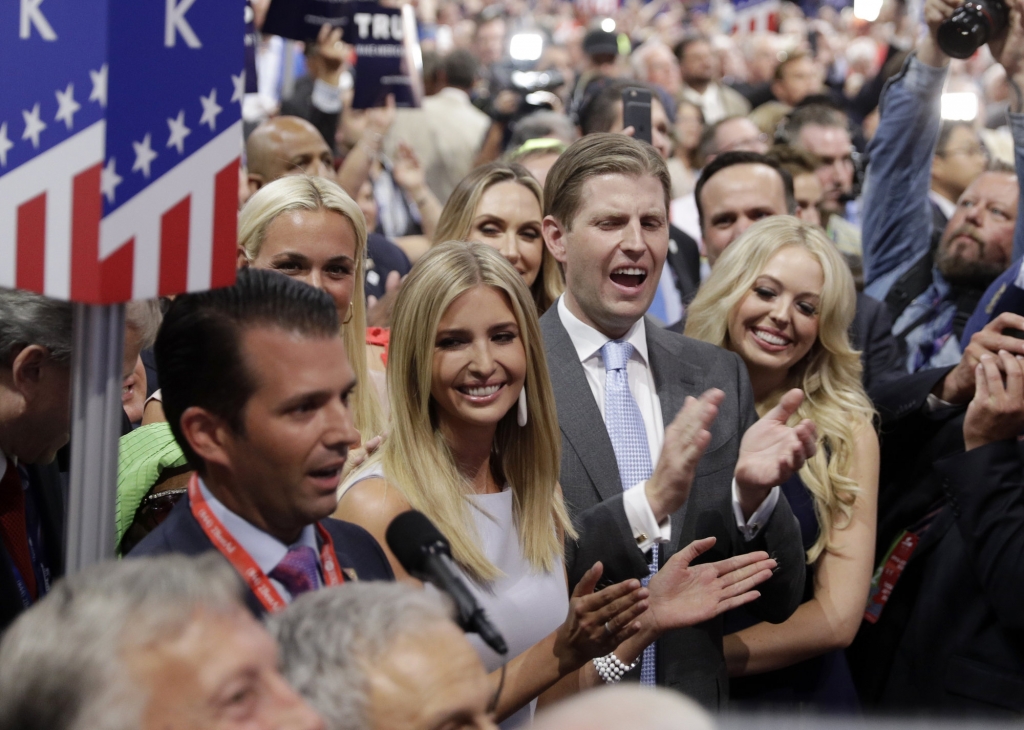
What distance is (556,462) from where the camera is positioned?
298 centimetres

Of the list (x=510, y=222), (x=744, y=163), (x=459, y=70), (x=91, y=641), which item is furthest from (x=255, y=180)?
(x=459, y=70)

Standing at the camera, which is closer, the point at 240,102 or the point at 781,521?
the point at 240,102

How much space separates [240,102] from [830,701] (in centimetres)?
238

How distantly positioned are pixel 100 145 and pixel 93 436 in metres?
0.44

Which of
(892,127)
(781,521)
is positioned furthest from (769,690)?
(892,127)

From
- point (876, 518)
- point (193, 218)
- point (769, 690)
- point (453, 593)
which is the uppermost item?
point (193, 218)

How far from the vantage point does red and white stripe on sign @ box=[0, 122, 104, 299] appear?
1810 mm

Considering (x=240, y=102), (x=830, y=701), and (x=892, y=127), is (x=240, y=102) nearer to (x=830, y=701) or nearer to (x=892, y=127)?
(x=830, y=701)

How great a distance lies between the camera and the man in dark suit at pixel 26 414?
2404 millimetres

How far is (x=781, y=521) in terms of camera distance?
3162 mm

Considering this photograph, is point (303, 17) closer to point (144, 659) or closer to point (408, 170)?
point (408, 170)

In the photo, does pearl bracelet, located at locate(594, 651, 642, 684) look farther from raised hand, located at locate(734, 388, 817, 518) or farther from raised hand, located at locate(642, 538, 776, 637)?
raised hand, located at locate(734, 388, 817, 518)

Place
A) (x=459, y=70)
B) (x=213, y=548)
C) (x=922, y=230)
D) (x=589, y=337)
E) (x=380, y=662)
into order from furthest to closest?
1. (x=459, y=70)
2. (x=922, y=230)
3. (x=589, y=337)
4. (x=213, y=548)
5. (x=380, y=662)

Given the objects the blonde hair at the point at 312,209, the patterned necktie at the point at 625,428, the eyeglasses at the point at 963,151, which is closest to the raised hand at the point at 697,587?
the patterned necktie at the point at 625,428
